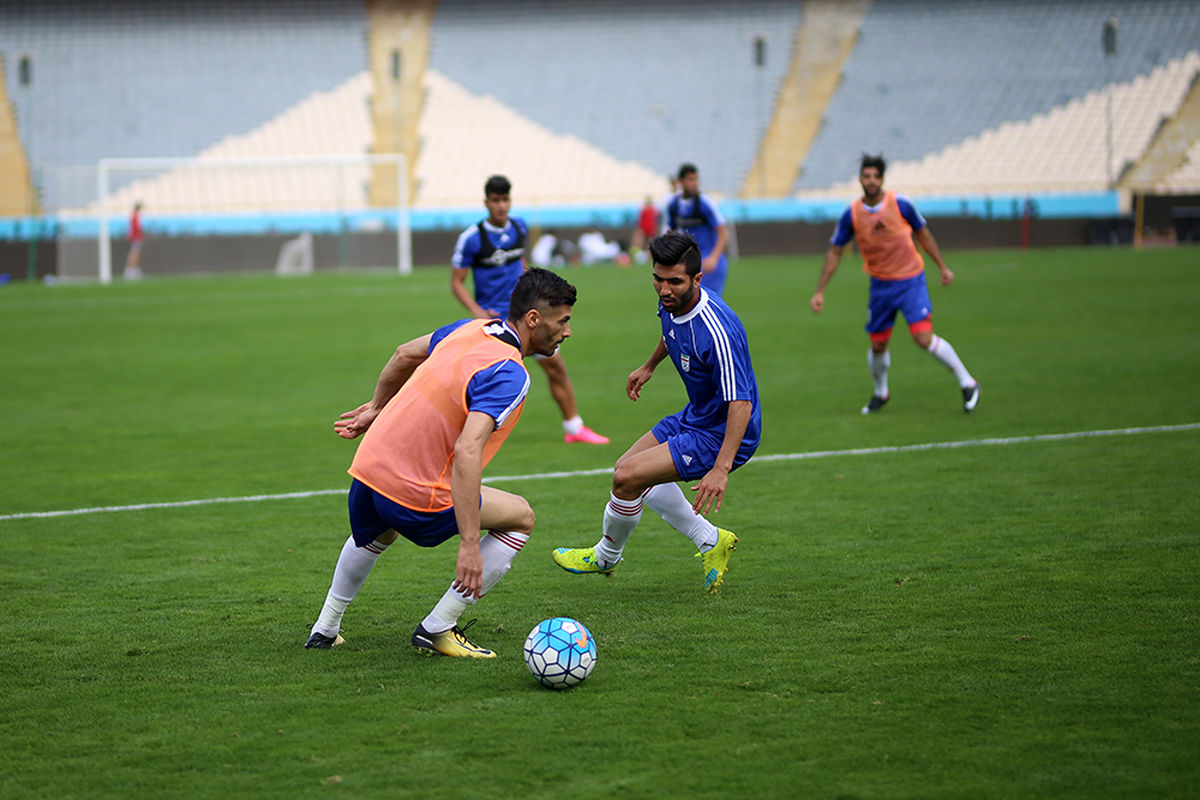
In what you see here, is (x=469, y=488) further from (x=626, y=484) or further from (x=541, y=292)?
(x=626, y=484)

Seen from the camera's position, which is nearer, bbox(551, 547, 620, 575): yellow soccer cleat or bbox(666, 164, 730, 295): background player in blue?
bbox(551, 547, 620, 575): yellow soccer cleat

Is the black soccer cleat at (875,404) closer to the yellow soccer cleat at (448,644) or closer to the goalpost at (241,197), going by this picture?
the yellow soccer cleat at (448,644)

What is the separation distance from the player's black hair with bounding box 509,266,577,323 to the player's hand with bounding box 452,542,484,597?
2.92 feet

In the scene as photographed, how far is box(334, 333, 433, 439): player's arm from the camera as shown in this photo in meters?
4.95

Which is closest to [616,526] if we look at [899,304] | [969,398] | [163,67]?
[969,398]

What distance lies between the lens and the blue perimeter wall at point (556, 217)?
36969 millimetres

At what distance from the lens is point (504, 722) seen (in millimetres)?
4160

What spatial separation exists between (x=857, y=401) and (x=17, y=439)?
7.60 metres

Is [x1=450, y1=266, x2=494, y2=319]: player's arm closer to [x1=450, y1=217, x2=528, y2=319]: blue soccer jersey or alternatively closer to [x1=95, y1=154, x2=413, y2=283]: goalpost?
[x1=450, y1=217, x2=528, y2=319]: blue soccer jersey

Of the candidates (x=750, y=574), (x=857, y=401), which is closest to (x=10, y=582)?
(x=750, y=574)

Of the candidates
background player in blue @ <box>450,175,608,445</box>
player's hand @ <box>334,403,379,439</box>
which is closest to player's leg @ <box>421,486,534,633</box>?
player's hand @ <box>334,403,379,439</box>

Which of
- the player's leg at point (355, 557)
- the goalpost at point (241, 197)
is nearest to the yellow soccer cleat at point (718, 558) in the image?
the player's leg at point (355, 557)

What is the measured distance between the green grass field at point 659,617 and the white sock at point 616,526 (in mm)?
173

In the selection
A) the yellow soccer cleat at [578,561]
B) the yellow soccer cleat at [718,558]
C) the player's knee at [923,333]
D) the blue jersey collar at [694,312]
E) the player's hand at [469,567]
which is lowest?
the yellow soccer cleat at [578,561]
